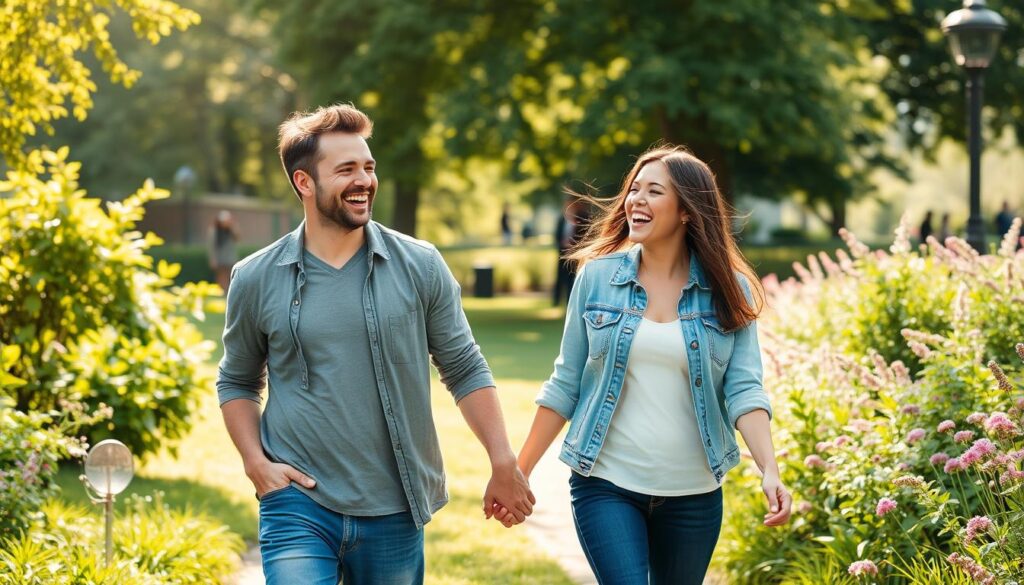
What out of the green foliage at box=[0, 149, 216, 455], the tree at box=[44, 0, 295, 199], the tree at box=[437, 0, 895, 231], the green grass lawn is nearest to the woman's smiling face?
the green grass lawn

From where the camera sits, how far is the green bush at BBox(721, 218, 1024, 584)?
15.8 ft

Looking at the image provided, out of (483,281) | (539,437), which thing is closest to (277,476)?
(539,437)

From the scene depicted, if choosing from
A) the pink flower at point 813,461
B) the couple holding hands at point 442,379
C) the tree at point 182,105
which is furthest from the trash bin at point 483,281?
the couple holding hands at point 442,379

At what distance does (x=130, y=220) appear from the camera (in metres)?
8.89

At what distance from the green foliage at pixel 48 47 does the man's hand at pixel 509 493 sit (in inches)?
153

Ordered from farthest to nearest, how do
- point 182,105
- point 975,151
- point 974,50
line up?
point 182,105, point 975,151, point 974,50

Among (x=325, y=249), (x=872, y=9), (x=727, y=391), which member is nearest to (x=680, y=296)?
(x=727, y=391)

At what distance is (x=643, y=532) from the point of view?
4242 millimetres

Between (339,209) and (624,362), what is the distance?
104 centimetres

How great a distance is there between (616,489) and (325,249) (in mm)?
1168

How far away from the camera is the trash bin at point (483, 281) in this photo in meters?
33.6

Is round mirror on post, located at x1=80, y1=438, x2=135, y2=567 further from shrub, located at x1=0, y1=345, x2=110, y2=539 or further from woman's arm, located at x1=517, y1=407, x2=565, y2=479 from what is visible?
woman's arm, located at x1=517, y1=407, x2=565, y2=479

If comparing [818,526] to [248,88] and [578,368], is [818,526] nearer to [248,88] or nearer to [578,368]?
[578,368]

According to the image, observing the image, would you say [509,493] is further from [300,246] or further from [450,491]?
[450,491]
